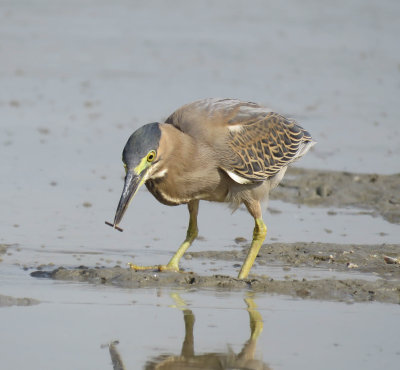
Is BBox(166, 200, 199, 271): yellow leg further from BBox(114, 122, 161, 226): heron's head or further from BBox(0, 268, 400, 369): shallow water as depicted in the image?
BBox(114, 122, 161, 226): heron's head

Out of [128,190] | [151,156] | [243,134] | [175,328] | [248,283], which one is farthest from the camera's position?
[243,134]

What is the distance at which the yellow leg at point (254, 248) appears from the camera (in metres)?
7.64

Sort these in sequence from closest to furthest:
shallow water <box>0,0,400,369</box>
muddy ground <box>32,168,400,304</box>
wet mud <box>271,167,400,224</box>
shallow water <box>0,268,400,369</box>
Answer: shallow water <box>0,268,400,369</box>, shallow water <box>0,0,400,369</box>, muddy ground <box>32,168,400,304</box>, wet mud <box>271,167,400,224</box>

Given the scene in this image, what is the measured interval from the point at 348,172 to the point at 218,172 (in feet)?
11.5

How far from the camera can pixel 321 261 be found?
320 inches

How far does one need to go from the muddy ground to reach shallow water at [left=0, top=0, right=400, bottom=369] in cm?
17

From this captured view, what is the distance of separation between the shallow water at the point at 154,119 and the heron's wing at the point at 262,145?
730mm

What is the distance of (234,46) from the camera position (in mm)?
17375

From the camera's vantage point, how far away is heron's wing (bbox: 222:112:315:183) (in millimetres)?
7812

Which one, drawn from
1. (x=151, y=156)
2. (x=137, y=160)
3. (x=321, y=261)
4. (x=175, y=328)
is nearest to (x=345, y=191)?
(x=321, y=261)

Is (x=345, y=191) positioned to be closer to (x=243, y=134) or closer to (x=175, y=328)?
(x=243, y=134)

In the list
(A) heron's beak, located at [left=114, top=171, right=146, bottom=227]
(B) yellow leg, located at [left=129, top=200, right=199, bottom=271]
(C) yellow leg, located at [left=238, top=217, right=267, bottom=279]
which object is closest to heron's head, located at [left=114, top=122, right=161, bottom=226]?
(A) heron's beak, located at [left=114, top=171, right=146, bottom=227]

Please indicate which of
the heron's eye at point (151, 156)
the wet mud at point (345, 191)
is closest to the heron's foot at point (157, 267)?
the heron's eye at point (151, 156)

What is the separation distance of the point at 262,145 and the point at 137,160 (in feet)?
6.07
